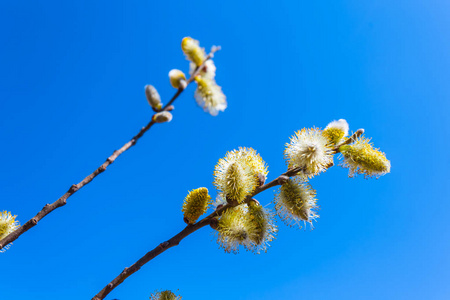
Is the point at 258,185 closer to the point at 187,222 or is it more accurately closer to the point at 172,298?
the point at 187,222

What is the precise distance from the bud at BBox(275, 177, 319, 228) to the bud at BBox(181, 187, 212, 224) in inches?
16.4

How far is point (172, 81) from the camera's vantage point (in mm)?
1218

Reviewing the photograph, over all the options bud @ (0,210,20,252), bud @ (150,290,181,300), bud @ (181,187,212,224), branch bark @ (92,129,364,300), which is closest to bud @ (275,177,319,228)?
branch bark @ (92,129,364,300)

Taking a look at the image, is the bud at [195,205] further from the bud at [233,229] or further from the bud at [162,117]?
the bud at [162,117]

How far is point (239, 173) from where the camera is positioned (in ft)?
5.84

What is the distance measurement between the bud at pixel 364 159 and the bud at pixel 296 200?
272 mm

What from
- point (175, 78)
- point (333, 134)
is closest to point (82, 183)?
point (175, 78)

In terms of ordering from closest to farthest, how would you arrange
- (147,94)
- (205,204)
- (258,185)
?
(147,94) < (205,204) < (258,185)

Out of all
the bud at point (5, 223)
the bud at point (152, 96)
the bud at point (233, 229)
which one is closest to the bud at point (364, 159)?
the bud at point (233, 229)

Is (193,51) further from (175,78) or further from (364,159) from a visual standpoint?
(364,159)

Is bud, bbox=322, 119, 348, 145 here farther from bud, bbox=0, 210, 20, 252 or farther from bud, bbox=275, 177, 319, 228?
bud, bbox=0, 210, 20, 252

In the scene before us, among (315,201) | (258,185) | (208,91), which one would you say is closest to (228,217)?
(258,185)

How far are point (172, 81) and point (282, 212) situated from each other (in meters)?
1.05

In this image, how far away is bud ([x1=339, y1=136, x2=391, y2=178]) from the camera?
1841 mm
